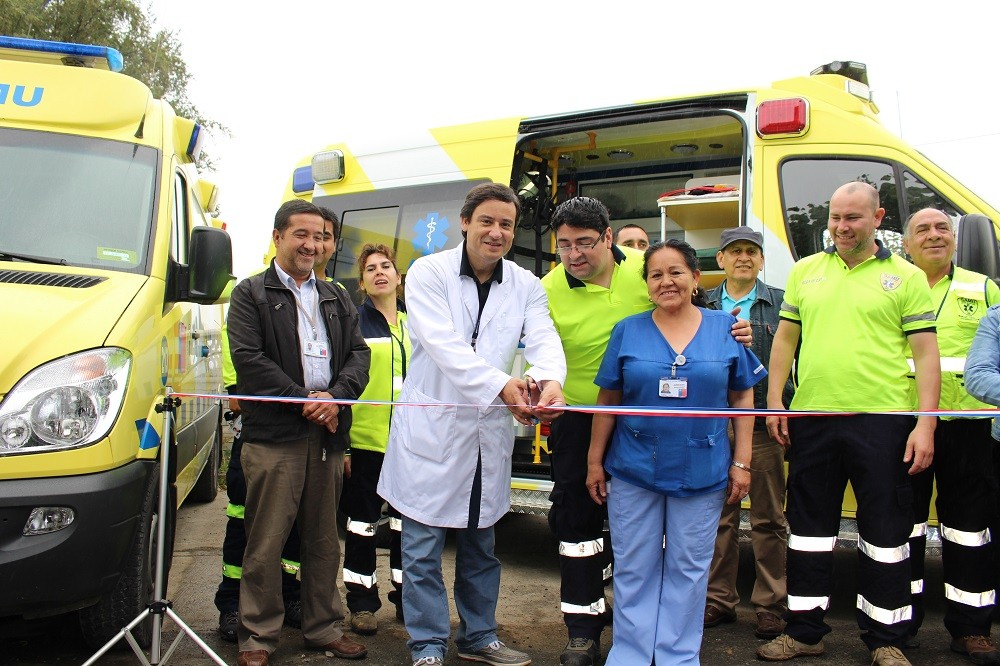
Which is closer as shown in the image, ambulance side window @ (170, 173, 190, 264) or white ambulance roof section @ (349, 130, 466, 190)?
ambulance side window @ (170, 173, 190, 264)

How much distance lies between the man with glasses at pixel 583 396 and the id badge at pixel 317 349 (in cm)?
105

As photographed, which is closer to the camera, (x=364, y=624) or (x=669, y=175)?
(x=364, y=624)

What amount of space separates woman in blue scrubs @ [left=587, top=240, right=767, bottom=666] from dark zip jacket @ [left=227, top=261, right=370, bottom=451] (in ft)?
3.73

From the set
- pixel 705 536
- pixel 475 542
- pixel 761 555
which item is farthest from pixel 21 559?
pixel 761 555

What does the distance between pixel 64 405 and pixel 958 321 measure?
12.8ft

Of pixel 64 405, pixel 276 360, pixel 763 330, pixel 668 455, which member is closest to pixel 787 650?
pixel 668 455

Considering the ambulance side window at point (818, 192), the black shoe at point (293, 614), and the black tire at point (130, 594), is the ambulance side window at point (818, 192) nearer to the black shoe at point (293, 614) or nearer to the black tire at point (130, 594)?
the black shoe at point (293, 614)

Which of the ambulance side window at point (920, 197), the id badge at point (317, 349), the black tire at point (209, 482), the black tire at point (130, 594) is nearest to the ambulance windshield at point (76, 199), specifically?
the id badge at point (317, 349)

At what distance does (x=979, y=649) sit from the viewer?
382 cm

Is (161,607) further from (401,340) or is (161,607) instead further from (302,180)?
(302,180)

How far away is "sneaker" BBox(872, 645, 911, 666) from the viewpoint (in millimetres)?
3609

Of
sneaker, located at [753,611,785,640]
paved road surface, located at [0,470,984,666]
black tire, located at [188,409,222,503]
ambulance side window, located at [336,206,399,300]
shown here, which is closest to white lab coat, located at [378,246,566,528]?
paved road surface, located at [0,470,984,666]

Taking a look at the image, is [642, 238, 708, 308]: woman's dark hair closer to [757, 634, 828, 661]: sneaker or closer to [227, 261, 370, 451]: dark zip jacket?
[227, 261, 370, 451]: dark zip jacket

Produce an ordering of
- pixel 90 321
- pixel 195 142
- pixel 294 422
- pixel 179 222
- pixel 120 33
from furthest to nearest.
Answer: pixel 120 33, pixel 195 142, pixel 179 222, pixel 294 422, pixel 90 321
